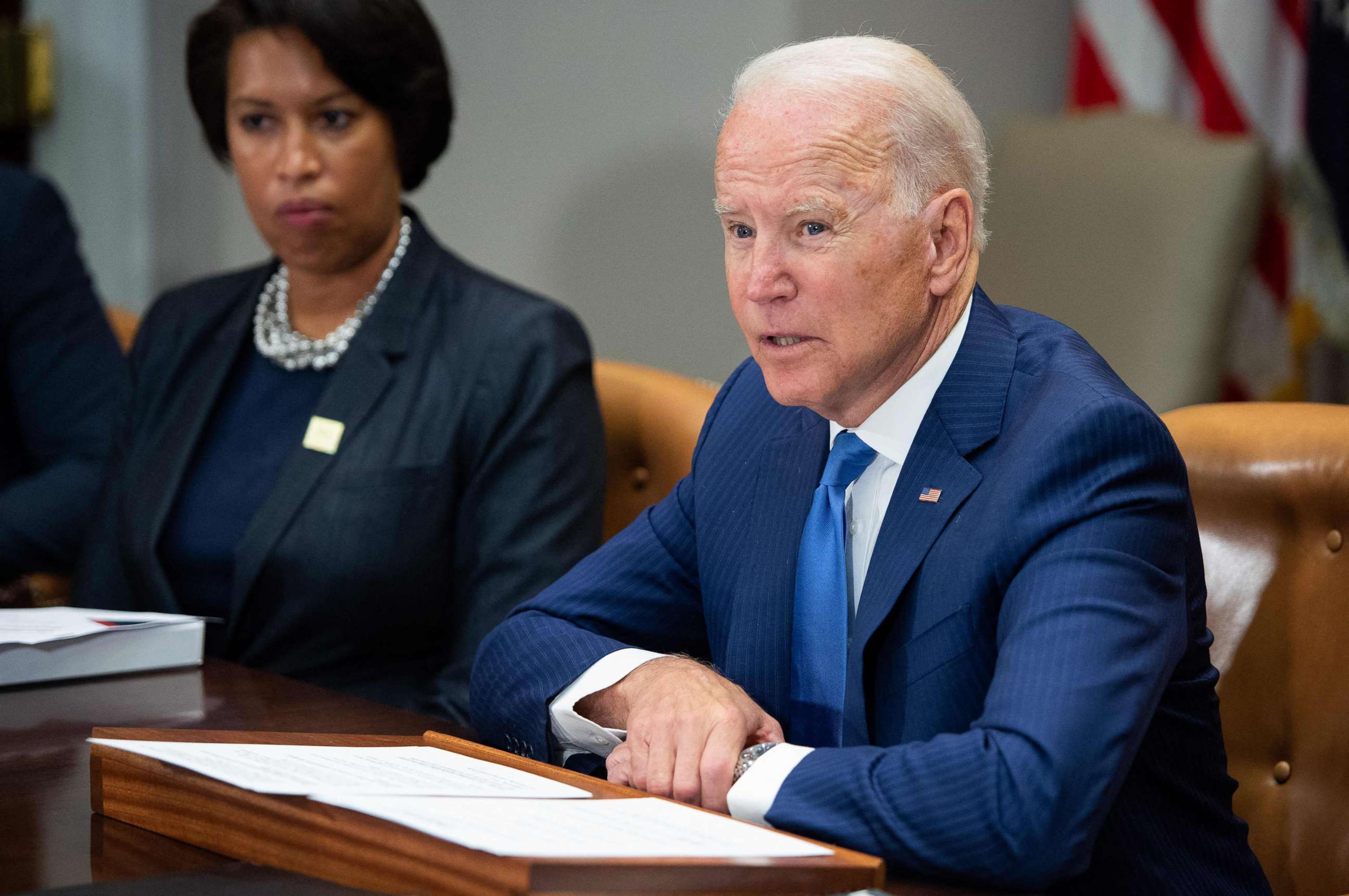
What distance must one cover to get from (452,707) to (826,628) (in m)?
0.67

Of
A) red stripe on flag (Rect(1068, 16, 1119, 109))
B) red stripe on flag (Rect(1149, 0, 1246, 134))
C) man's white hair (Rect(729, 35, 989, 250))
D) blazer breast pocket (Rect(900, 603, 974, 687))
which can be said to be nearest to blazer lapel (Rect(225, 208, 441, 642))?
man's white hair (Rect(729, 35, 989, 250))

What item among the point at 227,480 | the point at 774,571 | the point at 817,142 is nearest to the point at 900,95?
the point at 817,142

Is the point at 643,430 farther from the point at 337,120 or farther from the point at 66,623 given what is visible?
the point at 66,623

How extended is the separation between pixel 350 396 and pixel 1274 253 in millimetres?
1793

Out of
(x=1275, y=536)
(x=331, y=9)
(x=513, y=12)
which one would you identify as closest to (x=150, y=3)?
(x=513, y=12)

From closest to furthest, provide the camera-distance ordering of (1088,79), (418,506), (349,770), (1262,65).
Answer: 1. (349,770)
2. (418,506)
3. (1262,65)
4. (1088,79)

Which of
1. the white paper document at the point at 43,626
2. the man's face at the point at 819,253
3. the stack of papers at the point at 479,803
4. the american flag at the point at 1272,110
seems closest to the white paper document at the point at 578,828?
the stack of papers at the point at 479,803

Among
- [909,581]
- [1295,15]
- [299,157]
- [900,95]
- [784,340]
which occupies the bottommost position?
[909,581]

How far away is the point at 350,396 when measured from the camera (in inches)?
81.5

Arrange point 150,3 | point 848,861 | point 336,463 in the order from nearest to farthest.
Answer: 1. point 848,861
2. point 336,463
3. point 150,3

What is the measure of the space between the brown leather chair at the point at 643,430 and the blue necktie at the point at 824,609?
23.0 inches

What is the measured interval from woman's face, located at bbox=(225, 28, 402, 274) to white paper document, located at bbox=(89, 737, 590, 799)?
117 centimetres

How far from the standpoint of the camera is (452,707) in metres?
1.88

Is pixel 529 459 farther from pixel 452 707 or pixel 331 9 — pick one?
pixel 331 9
